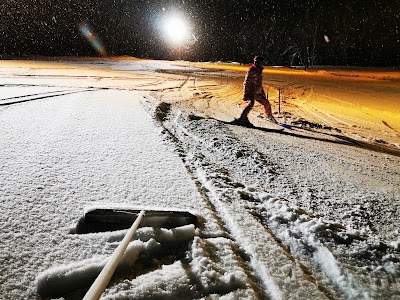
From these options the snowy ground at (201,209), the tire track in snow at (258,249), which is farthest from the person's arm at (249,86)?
the tire track in snow at (258,249)

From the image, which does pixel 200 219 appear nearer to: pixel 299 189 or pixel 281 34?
pixel 299 189

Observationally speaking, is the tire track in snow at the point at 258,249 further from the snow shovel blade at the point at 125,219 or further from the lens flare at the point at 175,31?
the lens flare at the point at 175,31

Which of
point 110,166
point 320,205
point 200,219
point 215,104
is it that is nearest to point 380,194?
point 320,205

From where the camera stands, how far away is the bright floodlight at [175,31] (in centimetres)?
5819

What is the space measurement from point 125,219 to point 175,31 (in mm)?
62867

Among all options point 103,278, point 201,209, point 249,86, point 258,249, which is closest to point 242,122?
point 249,86

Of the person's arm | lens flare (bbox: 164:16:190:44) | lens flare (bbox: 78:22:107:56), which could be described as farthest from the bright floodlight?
the person's arm

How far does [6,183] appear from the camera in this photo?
252 cm

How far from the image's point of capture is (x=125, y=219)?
221 cm

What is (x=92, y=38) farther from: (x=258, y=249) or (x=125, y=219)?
(x=258, y=249)

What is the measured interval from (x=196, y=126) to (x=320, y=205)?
3024 millimetres

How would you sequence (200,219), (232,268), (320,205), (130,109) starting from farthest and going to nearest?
(130,109), (320,205), (200,219), (232,268)

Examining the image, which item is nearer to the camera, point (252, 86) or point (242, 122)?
point (242, 122)

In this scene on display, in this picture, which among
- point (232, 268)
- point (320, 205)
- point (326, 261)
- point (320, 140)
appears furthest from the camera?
point (320, 140)
